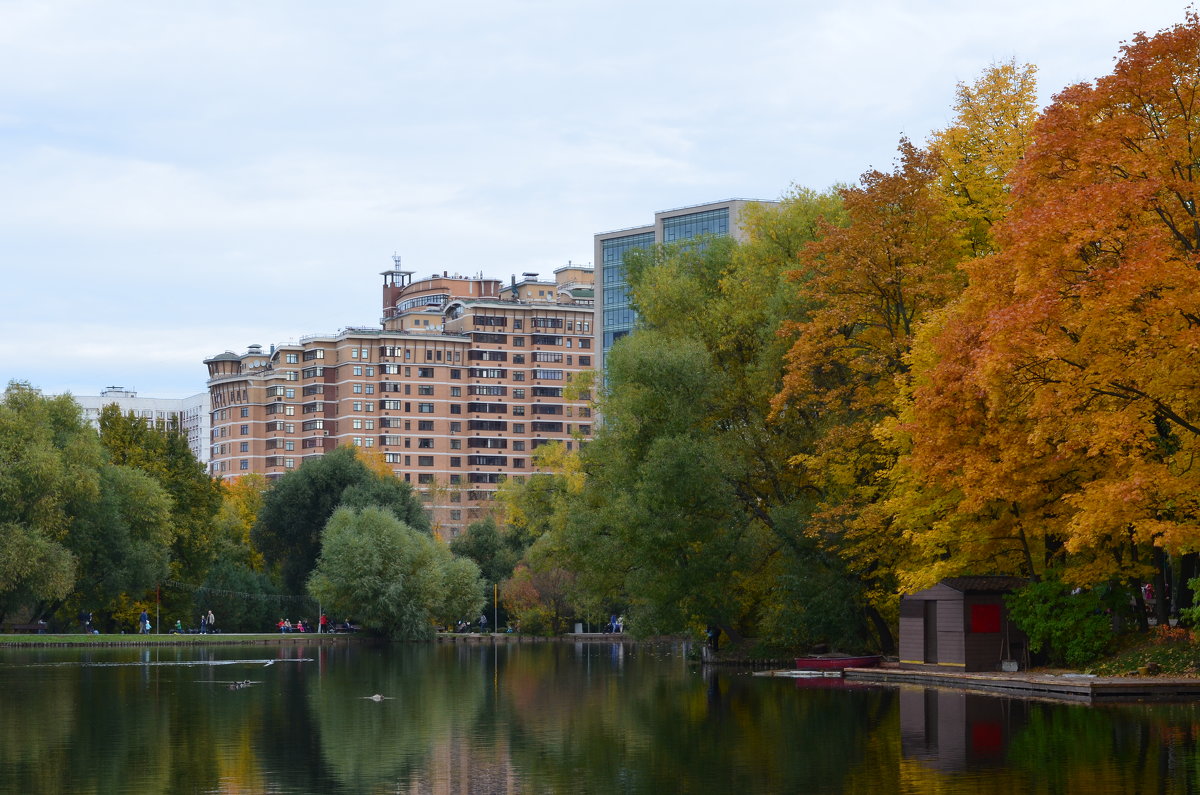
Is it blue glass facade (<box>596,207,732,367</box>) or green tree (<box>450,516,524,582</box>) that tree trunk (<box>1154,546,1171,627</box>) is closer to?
green tree (<box>450,516,524,582</box>)

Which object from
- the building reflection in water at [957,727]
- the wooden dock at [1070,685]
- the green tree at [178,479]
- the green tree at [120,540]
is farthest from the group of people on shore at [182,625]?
the building reflection in water at [957,727]

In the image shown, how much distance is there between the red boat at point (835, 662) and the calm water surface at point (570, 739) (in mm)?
2655

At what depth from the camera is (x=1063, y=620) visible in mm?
44969

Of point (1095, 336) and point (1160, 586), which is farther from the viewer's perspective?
point (1160, 586)

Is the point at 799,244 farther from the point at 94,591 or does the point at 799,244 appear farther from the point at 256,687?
the point at 94,591

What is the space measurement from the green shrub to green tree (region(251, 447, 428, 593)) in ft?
242

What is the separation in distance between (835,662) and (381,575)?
51.7m

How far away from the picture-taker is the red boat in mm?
52125

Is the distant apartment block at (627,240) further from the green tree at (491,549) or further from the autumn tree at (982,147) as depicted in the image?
the autumn tree at (982,147)

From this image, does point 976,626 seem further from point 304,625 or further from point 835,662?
point 304,625

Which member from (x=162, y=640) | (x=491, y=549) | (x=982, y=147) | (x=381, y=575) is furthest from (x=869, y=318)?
(x=491, y=549)

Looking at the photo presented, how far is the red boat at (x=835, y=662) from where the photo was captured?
52125 mm

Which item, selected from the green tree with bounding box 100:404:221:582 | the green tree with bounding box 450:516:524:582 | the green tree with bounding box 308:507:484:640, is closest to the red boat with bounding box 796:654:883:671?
the green tree with bounding box 308:507:484:640

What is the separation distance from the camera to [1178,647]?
1612 inches
